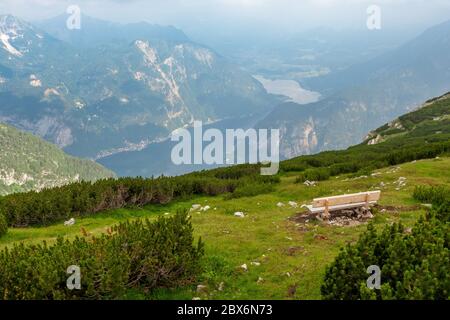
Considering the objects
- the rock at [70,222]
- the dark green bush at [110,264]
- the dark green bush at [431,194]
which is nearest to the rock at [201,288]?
the dark green bush at [110,264]

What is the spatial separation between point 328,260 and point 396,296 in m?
5.31

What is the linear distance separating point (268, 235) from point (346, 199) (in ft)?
12.5

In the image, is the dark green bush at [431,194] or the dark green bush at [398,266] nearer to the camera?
the dark green bush at [398,266]

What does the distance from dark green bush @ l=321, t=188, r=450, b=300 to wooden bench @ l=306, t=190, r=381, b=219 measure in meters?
6.27

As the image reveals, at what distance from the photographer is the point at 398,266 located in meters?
9.21

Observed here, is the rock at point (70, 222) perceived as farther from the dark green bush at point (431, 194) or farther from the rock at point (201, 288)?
the dark green bush at point (431, 194)

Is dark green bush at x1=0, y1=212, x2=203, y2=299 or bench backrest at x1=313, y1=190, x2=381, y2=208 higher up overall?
bench backrest at x1=313, y1=190, x2=381, y2=208

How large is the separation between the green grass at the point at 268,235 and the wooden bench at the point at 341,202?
0.80 meters

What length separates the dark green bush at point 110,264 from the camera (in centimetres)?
1020

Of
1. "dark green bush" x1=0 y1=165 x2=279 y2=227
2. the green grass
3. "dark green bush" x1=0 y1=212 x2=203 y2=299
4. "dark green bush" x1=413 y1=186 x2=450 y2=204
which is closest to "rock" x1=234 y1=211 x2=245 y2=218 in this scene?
the green grass

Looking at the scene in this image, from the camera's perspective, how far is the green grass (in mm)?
12172

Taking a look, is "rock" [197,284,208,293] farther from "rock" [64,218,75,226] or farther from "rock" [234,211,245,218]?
"rock" [64,218,75,226]

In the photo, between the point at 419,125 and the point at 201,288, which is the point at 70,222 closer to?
the point at 201,288
